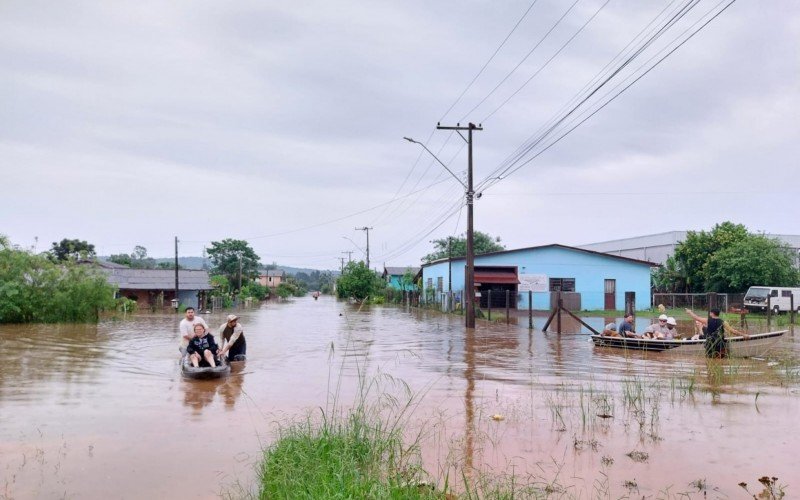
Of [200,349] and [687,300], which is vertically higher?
[687,300]

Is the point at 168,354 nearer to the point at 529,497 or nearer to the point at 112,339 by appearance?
the point at 112,339

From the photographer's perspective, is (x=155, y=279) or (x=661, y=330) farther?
(x=155, y=279)

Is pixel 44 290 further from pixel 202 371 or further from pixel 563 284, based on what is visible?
pixel 563 284

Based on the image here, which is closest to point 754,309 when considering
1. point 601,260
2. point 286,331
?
point 601,260

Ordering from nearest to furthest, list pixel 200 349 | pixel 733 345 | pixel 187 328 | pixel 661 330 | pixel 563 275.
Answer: pixel 200 349, pixel 187 328, pixel 733 345, pixel 661 330, pixel 563 275

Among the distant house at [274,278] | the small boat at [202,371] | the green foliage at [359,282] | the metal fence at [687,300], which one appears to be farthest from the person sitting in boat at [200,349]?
the distant house at [274,278]

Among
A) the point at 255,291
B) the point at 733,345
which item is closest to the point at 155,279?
the point at 255,291

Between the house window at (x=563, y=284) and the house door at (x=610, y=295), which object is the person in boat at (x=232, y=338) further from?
the house door at (x=610, y=295)

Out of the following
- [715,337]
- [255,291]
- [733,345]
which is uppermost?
[255,291]

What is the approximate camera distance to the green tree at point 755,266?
4216 cm

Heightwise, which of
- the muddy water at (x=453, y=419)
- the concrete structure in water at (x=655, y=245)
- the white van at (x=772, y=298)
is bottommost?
the muddy water at (x=453, y=419)

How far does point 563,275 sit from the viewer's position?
46.6m

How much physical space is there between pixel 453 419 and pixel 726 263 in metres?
40.7

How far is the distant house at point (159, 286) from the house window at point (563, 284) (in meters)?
31.4
